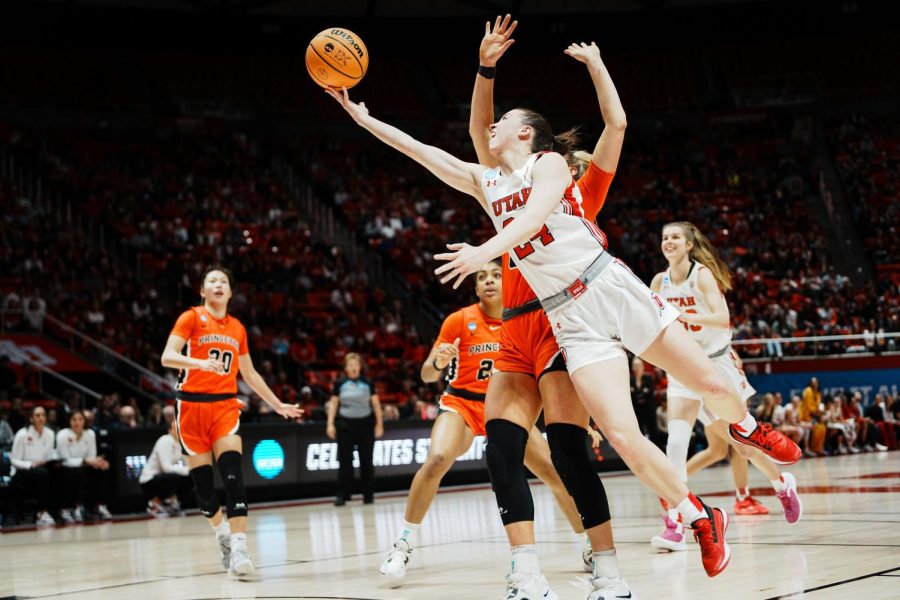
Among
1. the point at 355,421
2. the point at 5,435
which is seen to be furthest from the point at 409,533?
the point at 5,435

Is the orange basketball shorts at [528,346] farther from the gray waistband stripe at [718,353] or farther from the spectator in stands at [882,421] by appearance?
the spectator in stands at [882,421]

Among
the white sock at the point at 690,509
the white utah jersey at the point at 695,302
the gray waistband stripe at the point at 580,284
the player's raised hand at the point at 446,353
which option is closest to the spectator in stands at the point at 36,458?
the player's raised hand at the point at 446,353

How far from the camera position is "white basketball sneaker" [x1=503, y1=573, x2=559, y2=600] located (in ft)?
15.8

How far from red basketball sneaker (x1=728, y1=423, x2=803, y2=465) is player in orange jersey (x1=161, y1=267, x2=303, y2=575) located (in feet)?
11.2

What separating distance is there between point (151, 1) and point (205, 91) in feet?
11.0

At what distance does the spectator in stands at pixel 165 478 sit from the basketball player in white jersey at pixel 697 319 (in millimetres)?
7785

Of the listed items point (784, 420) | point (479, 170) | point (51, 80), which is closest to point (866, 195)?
point (784, 420)

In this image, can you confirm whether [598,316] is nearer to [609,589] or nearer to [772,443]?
[609,589]

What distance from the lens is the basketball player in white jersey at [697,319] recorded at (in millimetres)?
8172

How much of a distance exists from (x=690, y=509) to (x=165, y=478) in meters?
10.8

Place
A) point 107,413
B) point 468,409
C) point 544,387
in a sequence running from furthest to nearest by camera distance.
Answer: point 107,413 < point 468,409 < point 544,387

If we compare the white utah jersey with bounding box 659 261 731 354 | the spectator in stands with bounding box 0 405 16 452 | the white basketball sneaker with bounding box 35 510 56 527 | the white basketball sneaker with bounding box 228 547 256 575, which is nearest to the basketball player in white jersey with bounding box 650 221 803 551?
the white utah jersey with bounding box 659 261 731 354

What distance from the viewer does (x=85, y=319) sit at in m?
21.9

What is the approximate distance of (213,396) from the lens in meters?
8.11
